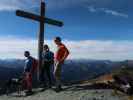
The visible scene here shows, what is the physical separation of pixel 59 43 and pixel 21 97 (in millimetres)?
3450

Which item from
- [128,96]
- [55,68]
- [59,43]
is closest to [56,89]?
[55,68]

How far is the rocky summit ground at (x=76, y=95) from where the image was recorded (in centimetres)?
1775

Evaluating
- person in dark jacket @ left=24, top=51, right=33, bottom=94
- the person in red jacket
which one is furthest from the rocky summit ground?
the person in red jacket

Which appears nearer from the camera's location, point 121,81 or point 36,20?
point 121,81

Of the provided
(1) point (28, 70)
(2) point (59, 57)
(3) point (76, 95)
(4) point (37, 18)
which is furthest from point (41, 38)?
(3) point (76, 95)

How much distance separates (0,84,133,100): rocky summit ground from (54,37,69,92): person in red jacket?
26.4 inches

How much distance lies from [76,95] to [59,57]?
235 centimetres

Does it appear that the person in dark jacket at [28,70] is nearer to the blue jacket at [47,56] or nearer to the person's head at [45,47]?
the blue jacket at [47,56]

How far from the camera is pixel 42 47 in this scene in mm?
22266

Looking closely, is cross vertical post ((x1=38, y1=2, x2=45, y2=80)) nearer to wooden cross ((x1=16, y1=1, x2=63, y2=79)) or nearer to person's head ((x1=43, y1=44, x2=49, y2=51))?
wooden cross ((x1=16, y1=1, x2=63, y2=79))

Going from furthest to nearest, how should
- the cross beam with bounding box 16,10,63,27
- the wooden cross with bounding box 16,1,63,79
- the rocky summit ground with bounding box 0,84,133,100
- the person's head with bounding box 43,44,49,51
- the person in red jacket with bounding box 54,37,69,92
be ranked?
the wooden cross with bounding box 16,1,63,79 < the cross beam with bounding box 16,10,63,27 < the person's head with bounding box 43,44,49,51 < the person in red jacket with bounding box 54,37,69,92 < the rocky summit ground with bounding box 0,84,133,100

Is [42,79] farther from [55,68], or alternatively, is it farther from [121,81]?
[121,81]

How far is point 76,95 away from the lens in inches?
728

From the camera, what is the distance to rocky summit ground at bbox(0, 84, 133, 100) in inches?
699
